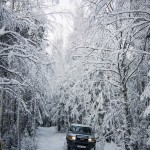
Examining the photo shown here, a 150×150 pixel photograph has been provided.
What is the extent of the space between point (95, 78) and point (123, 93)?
1.55 metres

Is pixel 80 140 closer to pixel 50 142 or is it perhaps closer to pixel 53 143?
pixel 53 143

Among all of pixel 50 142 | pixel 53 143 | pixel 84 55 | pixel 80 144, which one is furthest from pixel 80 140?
pixel 50 142

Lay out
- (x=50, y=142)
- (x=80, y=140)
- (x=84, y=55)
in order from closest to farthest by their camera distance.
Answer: (x=84, y=55) → (x=80, y=140) → (x=50, y=142)

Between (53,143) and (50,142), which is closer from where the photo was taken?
(53,143)

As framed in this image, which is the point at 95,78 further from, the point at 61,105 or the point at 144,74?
the point at 61,105

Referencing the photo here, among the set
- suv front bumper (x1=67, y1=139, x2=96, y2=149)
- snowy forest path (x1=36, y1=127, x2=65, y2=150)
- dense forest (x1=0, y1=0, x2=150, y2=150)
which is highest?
dense forest (x1=0, y1=0, x2=150, y2=150)

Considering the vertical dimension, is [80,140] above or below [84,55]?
below

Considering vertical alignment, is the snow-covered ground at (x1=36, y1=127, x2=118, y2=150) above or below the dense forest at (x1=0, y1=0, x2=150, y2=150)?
below

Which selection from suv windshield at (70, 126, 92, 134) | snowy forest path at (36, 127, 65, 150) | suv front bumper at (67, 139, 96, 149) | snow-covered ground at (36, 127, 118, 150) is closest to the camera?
suv front bumper at (67, 139, 96, 149)

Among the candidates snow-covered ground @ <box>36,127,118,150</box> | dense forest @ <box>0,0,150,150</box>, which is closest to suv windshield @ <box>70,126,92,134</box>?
snow-covered ground @ <box>36,127,118,150</box>

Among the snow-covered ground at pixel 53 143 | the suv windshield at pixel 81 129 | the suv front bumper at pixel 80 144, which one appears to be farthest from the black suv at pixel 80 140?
the snow-covered ground at pixel 53 143

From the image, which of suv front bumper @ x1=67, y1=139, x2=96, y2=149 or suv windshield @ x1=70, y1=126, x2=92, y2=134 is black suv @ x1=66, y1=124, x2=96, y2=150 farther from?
suv windshield @ x1=70, y1=126, x2=92, y2=134

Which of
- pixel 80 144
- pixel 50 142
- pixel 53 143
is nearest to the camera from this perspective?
pixel 80 144

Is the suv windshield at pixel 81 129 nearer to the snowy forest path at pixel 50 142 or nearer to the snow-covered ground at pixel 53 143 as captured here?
the snow-covered ground at pixel 53 143
